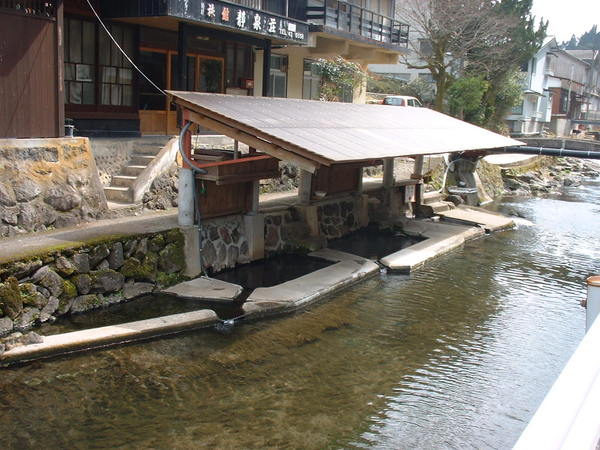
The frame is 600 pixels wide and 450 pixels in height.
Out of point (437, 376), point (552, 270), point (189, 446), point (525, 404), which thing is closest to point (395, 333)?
point (437, 376)

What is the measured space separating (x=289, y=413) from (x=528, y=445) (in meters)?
6.40

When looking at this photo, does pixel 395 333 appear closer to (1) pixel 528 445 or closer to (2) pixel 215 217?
(2) pixel 215 217

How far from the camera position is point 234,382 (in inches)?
332

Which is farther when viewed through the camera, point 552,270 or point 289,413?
point 552,270

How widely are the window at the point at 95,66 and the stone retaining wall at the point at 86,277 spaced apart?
7374 mm

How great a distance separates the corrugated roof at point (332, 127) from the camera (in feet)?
38.6

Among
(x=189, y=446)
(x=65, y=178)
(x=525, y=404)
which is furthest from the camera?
(x=65, y=178)

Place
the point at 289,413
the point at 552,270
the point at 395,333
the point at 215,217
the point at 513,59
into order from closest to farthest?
the point at 289,413, the point at 395,333, the point at 215,217, the point at 552,270, the point at 513,59

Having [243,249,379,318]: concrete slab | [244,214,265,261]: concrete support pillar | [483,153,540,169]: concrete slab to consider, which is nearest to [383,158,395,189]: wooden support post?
[243,249,379,318]: concrete slab

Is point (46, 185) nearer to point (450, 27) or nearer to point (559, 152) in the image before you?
point (559, 152)

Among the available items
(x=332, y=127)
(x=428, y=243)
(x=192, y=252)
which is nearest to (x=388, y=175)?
(x=428, y=243)

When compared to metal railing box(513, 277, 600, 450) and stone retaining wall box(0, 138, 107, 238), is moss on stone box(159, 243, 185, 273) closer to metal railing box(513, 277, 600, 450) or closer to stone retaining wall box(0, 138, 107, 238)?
stone retaining wall box(0, 138, 107, 238)

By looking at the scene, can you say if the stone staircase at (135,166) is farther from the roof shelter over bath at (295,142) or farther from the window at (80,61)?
the roof shelter over bath at (295,142)

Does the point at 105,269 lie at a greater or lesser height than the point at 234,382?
greater
